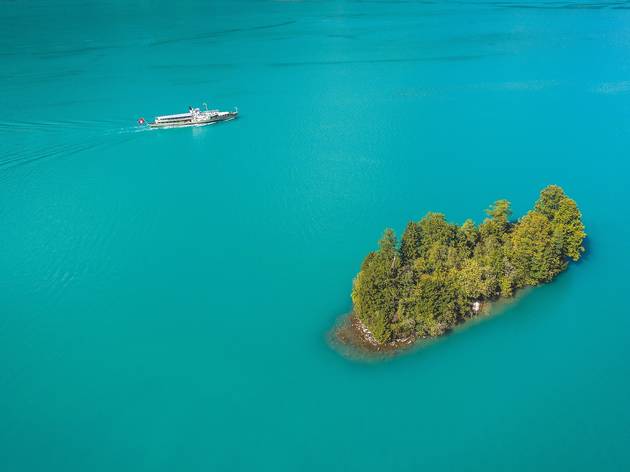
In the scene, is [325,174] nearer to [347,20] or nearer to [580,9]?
[347,20]

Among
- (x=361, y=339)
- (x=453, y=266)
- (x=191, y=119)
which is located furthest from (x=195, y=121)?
(x=453, y=266)

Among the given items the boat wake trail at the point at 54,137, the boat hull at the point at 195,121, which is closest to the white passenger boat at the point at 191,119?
the boat hull at the point at 195,121

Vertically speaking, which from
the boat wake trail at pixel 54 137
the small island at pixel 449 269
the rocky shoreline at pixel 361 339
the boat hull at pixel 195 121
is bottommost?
the rocky shoreline at pixel 361 339

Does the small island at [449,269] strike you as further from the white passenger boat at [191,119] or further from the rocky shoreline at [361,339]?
the white passenger boat at [191,119]

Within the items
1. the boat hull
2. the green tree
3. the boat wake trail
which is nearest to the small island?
the green tree

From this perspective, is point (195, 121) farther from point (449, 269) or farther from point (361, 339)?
point (449, 269)

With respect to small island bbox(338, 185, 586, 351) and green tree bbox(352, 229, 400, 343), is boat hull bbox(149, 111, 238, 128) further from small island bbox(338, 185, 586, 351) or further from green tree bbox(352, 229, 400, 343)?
green tree bbox(352, 229, 400, 343)
